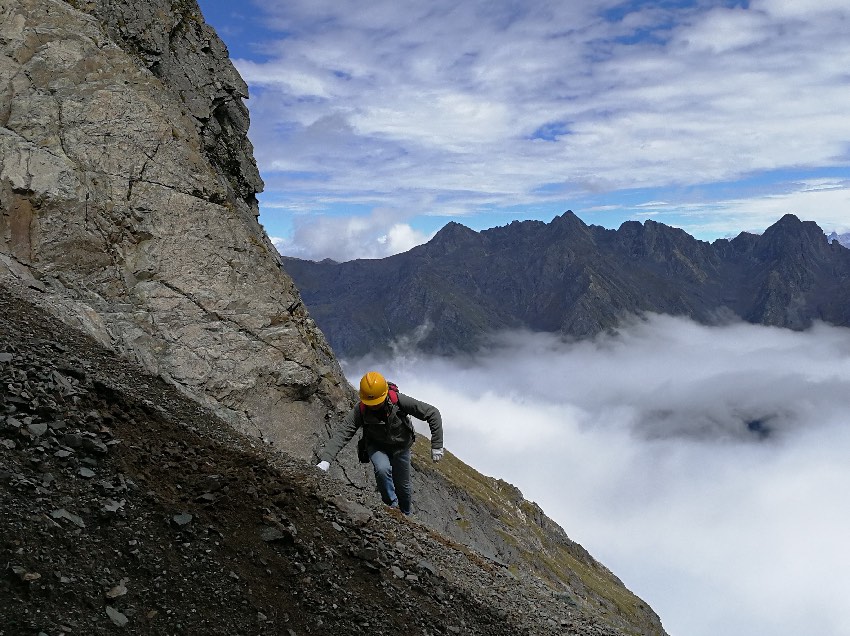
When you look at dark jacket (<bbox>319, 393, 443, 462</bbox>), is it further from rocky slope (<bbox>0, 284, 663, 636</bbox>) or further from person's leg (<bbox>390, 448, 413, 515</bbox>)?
rocky slope (<bbox>0, 284, 663, 636</bbox>)

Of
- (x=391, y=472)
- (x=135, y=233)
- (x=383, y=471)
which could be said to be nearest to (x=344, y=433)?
(x=383, y=471)

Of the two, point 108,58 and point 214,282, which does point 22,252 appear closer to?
point 214,282

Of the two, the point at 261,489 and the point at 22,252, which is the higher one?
the point at 22,252

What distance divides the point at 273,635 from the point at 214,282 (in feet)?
57.1

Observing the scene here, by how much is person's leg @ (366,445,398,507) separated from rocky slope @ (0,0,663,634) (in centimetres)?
92

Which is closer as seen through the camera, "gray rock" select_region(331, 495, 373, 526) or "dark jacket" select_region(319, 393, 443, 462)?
"gray rock" select_region(331, 495, 373, 526)

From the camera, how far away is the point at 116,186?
73.6 ft

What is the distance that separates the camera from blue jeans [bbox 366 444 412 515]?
1775 centimetres

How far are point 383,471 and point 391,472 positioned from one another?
69cm

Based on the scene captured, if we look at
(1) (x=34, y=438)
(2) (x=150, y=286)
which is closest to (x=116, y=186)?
(2) (x=150, y=286)

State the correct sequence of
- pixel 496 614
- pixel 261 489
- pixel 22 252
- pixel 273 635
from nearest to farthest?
pixel 273 635
pixel 261 489
pixel 496 614
pixel 22 252

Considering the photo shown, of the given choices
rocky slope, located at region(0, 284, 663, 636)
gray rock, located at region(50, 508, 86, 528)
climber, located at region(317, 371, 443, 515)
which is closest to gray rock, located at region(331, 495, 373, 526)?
rocky slope, located at region(0, 284, 663, 636)

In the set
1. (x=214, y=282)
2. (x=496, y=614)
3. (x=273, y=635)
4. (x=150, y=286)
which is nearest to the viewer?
(x=273, y=635)

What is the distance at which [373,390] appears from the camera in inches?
637
